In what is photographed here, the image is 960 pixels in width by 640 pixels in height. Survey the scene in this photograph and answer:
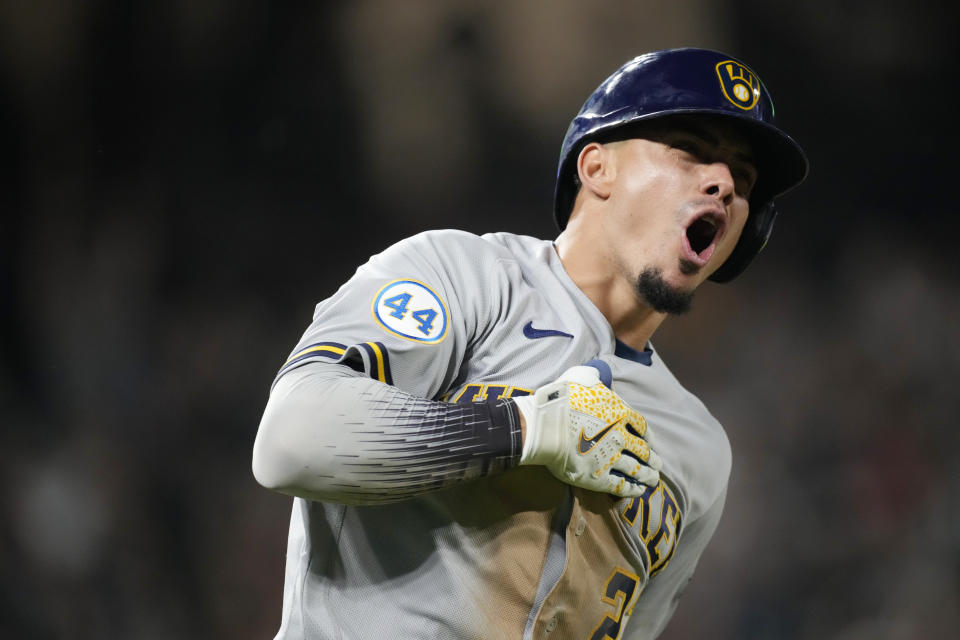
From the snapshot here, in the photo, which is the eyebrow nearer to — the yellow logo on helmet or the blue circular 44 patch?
the yellow logo on helmet

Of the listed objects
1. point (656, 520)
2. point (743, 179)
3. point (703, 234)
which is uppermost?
point (743, 179)

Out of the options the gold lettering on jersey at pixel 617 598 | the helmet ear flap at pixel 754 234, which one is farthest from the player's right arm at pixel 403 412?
the helmet ear flap at pixel 754 234

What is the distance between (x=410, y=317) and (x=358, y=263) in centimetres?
171

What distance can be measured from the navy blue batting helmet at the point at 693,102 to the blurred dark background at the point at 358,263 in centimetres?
142

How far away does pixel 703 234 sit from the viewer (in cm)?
140

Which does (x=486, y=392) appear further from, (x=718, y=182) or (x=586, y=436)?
(x=718, y=182)

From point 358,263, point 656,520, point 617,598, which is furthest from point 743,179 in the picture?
point 358,263

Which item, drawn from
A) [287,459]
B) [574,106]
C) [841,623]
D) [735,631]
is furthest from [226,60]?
[841,623]

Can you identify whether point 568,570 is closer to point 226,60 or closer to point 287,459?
point 287,459

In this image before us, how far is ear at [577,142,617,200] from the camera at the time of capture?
1.38 metres

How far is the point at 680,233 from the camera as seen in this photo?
1.28m

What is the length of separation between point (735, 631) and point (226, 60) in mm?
2430

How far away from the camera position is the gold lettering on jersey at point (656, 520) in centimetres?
119

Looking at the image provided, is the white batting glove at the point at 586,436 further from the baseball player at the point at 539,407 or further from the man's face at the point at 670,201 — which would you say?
the man's face at the point at 670,201
